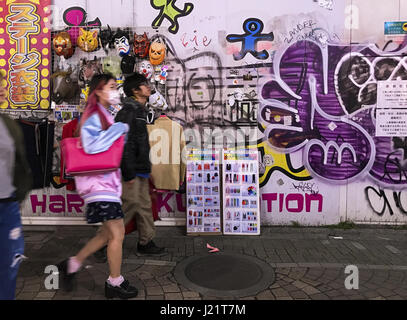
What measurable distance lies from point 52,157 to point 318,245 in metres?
3.99

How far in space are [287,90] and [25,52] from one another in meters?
3.87

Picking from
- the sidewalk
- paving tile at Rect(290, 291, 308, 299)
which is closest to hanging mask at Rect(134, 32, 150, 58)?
the sidewalk

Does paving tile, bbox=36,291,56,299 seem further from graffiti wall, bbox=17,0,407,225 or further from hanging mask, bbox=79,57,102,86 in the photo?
hanging mask, bbox=79,57,102,86

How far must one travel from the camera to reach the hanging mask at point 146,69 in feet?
17.7

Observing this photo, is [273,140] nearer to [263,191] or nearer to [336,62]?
[263,191]

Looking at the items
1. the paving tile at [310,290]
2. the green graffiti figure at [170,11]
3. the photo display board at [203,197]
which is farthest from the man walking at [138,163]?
the paving tile at [310,290]

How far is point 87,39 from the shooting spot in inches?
211

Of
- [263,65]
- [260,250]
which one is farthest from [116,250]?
[263,65]

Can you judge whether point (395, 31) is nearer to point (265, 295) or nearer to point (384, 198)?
point (384, 198)

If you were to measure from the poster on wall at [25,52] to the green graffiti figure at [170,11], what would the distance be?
159 centimetres

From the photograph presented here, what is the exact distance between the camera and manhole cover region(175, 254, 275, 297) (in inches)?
146

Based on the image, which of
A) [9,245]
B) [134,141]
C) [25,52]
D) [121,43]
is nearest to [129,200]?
[134,141]

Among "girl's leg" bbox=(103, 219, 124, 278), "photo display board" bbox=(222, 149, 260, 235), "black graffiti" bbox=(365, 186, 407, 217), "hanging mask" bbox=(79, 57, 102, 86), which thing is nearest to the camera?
"girl's leg" bbox=(103, 219, 124, 278)

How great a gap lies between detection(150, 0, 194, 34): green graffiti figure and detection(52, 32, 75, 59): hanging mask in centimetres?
127
